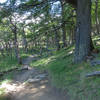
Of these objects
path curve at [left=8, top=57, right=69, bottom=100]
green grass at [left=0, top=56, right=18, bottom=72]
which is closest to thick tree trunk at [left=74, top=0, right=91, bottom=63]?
path curve at [left=8, top=57, right=69, bottom=100]

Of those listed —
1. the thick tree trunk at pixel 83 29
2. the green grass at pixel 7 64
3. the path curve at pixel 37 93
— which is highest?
A: the thick tree trunk at pixel 83 29

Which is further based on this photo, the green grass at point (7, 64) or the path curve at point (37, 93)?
the green grass at point (7, 64)

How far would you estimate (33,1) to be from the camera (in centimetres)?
710

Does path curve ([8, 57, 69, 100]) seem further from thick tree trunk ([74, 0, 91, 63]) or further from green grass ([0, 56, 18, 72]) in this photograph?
green grass ([0, 56, 18, 72])

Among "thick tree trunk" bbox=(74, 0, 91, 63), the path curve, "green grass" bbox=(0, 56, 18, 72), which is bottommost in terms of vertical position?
"green grass" bbox=(0, 56, 18, 72)

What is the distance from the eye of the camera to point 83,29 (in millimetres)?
6469

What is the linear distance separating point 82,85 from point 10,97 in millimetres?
3319

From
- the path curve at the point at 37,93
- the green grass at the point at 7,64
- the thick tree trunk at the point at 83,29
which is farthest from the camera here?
the green grass at the point at 7,64

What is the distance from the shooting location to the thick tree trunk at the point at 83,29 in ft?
21.0

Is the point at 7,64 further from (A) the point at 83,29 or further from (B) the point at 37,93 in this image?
(A) the point at 83,29

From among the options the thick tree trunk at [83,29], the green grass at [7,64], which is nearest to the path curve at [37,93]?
the thick tree trunk at [83,29]

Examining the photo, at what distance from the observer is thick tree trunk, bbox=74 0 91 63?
21.0 ft

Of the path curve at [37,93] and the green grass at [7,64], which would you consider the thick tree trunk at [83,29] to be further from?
the green grass at [7,64]

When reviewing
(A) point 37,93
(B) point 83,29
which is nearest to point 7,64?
(A) point 37,93
